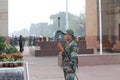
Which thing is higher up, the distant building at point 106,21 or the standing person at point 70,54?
the distant building at point 106,21

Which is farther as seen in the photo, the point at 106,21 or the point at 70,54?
the point at 106,21

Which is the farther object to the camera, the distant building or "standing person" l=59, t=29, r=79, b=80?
the distant building

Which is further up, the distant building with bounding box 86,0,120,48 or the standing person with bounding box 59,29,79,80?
the distant building with bounding box 86,0,120,48

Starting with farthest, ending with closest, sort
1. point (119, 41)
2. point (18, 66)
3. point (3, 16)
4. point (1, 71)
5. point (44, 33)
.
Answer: point (44, 33) < point (119, 41) < point (3, 16) < point (18, 66) < point (1, 71)

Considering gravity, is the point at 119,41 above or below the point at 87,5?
below

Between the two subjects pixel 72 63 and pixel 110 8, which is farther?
pixel 110 8

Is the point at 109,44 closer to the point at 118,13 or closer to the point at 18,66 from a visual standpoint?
the point at 118,13

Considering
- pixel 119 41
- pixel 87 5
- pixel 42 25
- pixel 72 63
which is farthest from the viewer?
pixel 42 25

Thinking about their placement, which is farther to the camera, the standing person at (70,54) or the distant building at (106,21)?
the distant building at (106,21)

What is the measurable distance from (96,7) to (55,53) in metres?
7.61

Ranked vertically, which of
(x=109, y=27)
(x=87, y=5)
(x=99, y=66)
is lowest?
(x=99, y=66)

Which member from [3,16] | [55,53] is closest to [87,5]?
[55,53]

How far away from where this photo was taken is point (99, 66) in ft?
57.6

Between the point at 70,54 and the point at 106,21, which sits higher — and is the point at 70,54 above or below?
below
